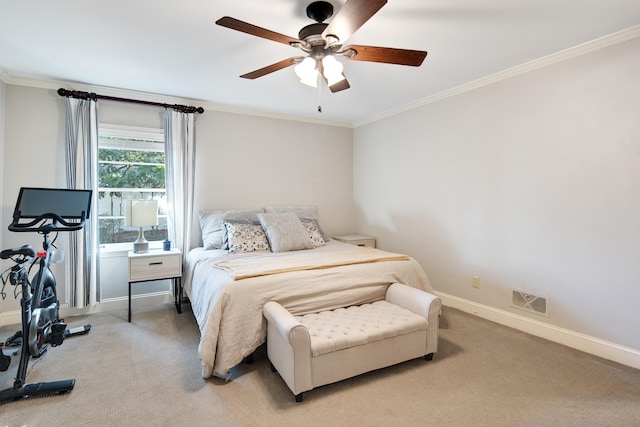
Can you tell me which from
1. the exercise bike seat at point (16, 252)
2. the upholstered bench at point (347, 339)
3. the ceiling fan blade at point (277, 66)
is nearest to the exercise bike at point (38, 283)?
the exercise bike seat at point (16, 252)

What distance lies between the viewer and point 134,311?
136 inches

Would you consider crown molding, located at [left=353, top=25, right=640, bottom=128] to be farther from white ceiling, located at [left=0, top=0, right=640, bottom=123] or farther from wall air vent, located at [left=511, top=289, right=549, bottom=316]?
wall air vent, located at [left=511, top=289, right=549, bottom=316]

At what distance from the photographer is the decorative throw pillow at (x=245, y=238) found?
3.41 m

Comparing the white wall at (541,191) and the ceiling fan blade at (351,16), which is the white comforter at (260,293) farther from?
the ceiling fan blade at (351,16)

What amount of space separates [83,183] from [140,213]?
2.14 ft

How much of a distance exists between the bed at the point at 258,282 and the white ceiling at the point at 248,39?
1665mm

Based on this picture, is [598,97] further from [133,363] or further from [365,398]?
[133,363]

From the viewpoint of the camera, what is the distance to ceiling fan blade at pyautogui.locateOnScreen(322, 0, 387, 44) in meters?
1.44

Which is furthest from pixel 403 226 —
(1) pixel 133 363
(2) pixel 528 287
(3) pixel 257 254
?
(1) pixel 133 363

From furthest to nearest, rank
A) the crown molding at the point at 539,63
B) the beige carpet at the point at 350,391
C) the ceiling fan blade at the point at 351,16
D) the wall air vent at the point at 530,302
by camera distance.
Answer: the wall air vent at the point at 530,302 < the crown molding at the point at 539,63 < the beige carpet at the point at 350,391 < the ceiling fan blade at the point at 351,16

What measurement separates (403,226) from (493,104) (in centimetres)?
171

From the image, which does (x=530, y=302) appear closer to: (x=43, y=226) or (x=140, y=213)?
(x=140, y=213)

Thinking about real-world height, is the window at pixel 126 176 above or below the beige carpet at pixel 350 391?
above

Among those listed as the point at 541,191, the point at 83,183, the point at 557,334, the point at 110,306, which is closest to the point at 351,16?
the point at 541,191
